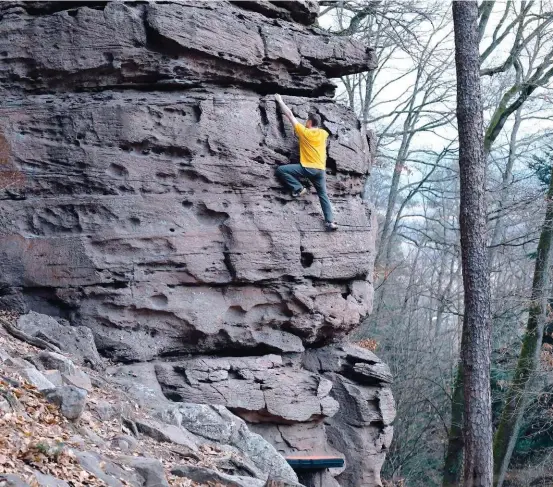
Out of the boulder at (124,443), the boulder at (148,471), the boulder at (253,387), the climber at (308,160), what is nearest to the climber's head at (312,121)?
the climber at (308,160)

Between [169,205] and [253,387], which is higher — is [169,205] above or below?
above

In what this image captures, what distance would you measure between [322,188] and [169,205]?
2.12 meters

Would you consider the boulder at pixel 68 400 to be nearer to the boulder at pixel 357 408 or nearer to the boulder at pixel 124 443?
the boulder at pixel 124 443

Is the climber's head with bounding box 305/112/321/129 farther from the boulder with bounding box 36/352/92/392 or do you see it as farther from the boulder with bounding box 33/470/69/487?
the boulder with bounding box 33/470/69/487

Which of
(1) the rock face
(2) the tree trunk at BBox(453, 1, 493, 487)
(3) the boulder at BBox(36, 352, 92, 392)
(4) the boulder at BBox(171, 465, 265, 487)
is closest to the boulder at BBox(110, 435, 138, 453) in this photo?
(4) the boulder at BBox(171, 465, 265, 487)

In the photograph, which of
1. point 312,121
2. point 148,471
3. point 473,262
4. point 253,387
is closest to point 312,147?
point 312,121

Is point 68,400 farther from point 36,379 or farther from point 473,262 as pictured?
point 473,262

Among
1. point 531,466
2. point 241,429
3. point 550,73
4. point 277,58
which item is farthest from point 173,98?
point 531,466

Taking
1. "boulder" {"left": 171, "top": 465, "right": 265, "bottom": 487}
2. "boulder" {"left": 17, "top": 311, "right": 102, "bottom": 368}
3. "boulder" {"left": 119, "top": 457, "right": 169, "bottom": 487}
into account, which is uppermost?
"boulder" {"left": 17, "top": 311, "right": 102, "bottom": 368}

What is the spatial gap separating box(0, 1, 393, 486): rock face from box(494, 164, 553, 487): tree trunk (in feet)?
21.1

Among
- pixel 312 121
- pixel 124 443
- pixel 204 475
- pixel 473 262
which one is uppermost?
pixel 312 121

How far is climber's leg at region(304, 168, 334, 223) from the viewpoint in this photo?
36.4ft

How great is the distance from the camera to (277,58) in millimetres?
11453

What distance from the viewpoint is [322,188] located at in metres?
11.2
